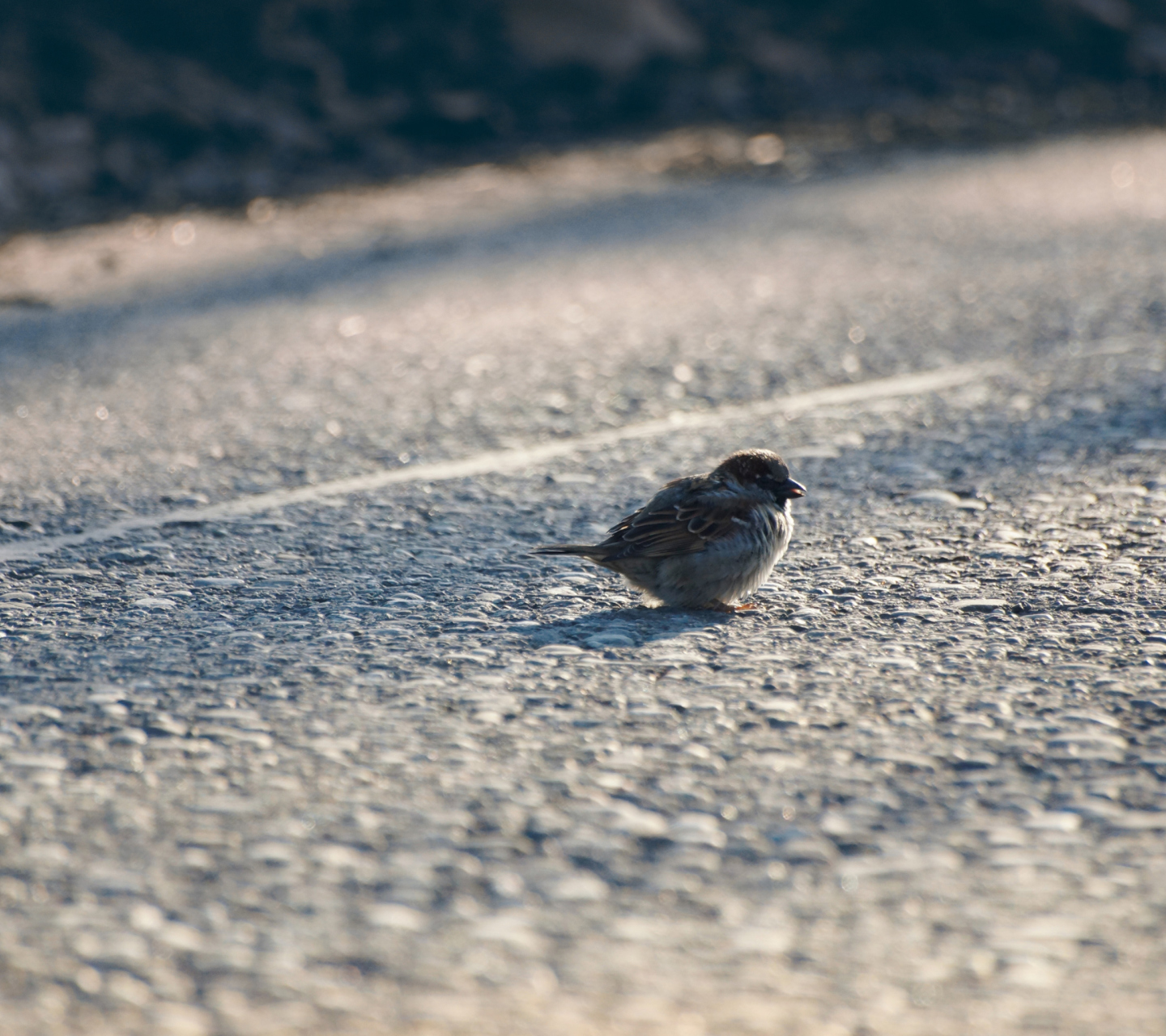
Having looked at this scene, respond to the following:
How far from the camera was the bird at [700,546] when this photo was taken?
4527mm

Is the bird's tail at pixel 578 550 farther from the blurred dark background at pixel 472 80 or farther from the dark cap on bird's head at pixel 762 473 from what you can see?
the blurred dark background at pixel 472 80

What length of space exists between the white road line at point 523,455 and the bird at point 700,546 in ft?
4.63

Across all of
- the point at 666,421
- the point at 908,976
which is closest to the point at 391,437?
the point at 666,421

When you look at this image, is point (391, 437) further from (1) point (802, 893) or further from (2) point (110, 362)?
(1) point (802, 893)

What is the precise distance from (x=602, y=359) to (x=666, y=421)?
106 cm

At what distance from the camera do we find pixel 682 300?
868 cm

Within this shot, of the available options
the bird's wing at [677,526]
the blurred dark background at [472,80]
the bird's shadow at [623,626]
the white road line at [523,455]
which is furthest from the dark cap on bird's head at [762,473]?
the blurred dark background at [472,80]

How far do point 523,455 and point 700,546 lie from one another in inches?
71.1

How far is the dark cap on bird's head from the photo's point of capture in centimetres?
484

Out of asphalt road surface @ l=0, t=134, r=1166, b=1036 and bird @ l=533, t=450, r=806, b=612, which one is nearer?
asphalt road surface @ l=0, t=134, r=1166, b=1036

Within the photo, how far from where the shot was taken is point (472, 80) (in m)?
14.3

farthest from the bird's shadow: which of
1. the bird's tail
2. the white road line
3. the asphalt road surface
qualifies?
the white road line

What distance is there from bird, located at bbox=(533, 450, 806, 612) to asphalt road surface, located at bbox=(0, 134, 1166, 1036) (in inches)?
4.9

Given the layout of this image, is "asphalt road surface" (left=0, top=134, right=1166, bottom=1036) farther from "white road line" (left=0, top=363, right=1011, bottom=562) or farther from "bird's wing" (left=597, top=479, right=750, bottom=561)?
"bird's wing" (left=597, top=479, right=750, bottom=561)
